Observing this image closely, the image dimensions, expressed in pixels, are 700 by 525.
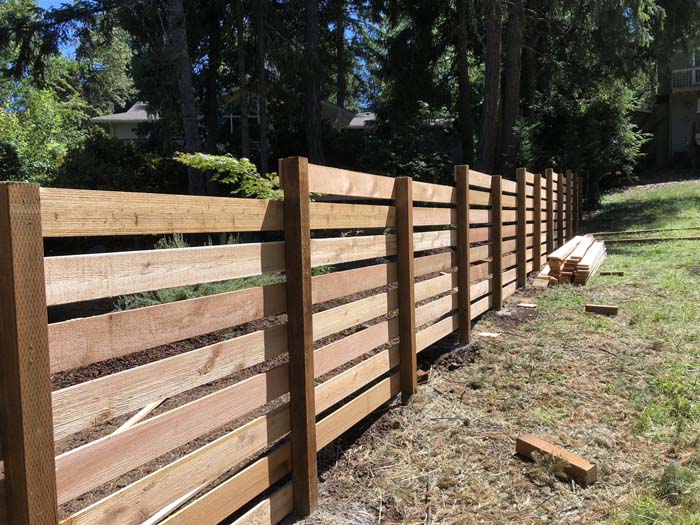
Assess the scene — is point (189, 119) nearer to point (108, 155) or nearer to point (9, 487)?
point (108, 155)

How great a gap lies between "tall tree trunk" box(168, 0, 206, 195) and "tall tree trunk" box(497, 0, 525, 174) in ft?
28.1

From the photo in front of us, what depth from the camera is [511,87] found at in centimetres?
1560

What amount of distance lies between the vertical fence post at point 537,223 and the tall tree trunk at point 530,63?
30.7 feet

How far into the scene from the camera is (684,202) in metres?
17.4

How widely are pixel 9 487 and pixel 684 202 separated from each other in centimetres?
1969

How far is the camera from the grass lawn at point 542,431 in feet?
8.80

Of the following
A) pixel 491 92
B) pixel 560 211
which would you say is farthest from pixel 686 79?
pixel 560 211

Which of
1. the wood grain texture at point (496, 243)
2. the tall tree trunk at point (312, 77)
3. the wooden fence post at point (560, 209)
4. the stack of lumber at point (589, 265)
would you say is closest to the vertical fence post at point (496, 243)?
the wood grain texture at point (496, 243)

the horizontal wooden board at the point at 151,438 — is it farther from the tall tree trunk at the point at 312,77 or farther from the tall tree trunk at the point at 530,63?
the tall tree trunk at the point at 530,63

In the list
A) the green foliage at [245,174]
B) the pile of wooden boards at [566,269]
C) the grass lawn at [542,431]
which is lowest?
the grass lawn at [542,431]

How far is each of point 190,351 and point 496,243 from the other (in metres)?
4.94

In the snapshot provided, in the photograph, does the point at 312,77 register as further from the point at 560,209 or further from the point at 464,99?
the point at 560,209

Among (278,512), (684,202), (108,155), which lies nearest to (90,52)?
(108,155)

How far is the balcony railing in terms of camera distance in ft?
93.5
